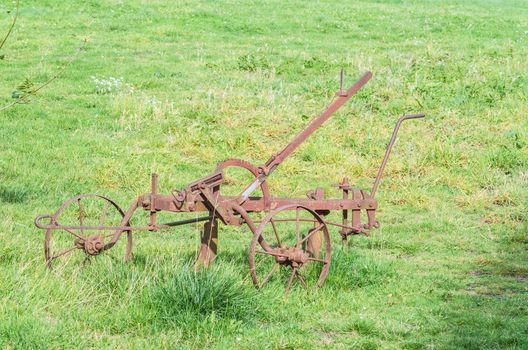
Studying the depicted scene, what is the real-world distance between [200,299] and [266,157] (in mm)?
6606

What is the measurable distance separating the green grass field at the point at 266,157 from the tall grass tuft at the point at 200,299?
16mm

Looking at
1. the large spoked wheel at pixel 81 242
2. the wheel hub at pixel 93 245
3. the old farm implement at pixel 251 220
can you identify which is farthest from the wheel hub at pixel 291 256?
the wheel hub at pixel 93 245

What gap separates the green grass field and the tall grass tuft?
0.05 feet

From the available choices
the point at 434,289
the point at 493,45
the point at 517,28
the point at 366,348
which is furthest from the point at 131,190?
the point at 517,28

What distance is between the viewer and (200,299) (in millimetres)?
6336

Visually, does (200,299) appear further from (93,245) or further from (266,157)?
(266,157)

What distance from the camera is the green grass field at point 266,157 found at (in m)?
6.40

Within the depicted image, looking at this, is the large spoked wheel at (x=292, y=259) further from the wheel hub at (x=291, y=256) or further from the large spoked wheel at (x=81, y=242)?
the large spoked wheel at (x=81, y=242)

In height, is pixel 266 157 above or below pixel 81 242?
below

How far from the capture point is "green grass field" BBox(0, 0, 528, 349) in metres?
6.40

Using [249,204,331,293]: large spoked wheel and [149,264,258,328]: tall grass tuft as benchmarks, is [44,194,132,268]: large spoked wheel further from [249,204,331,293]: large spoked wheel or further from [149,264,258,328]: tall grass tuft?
[249,204,331,293]: large spoked wheel

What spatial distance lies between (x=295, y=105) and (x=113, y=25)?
9680mm

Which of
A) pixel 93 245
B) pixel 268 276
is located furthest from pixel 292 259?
pixel 93 245

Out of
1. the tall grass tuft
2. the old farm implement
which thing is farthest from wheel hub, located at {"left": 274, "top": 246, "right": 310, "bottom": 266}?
the tall grass tuft
